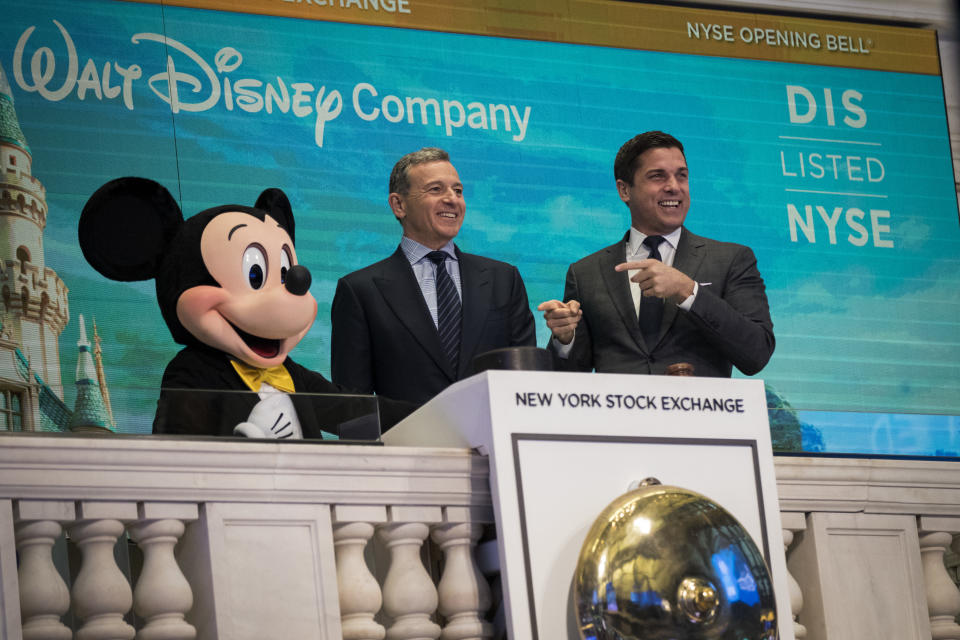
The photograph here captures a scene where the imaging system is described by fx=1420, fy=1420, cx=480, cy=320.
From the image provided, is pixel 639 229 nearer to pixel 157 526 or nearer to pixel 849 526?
pixel 849 526

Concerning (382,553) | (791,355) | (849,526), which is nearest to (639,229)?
(849,526)

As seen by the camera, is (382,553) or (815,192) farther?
(815,192)

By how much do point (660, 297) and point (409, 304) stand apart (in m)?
0.63

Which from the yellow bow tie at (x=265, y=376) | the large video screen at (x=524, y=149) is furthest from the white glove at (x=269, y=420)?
the large video screen at (x=524, y=149)

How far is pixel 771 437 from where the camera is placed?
7.02 feet

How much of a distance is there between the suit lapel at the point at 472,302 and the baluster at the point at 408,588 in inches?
43.0

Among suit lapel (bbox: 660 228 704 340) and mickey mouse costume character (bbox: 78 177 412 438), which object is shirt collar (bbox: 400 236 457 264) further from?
mickey mouse costume character (bbox: 78 177 412 438)

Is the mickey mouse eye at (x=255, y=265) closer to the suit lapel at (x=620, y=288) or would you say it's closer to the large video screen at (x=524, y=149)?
the suit lapel at (x=620, y=288)

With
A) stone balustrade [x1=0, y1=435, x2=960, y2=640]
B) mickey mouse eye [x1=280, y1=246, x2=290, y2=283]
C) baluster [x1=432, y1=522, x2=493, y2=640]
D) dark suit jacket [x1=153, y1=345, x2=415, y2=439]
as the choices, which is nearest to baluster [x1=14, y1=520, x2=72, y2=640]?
stone balustrade [x1=0, y1=435, x2=960, y2=640]

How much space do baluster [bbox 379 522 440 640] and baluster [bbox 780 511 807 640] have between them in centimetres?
59

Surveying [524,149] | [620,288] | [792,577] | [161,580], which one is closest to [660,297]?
[620,288]

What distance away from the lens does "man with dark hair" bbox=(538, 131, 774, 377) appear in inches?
104

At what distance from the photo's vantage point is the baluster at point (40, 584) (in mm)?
1701

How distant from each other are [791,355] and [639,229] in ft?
6.23
